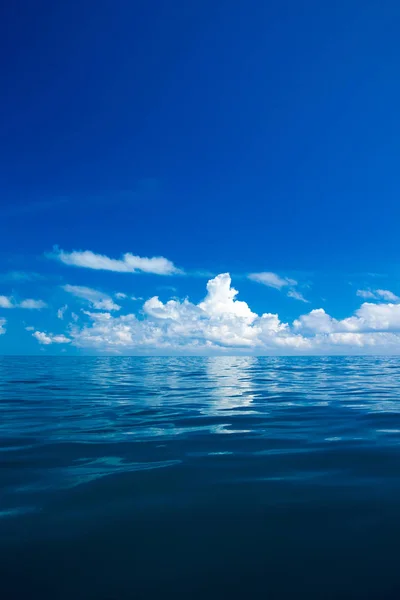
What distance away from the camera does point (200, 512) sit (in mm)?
6355

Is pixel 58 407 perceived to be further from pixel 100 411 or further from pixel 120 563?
pixel 120 563

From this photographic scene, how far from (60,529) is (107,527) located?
2.49 feet

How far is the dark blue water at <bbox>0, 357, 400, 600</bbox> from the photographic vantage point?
4.52 metres

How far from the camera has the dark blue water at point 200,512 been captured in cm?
452

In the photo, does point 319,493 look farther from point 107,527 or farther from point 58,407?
point 58,407

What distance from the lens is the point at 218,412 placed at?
1667cm

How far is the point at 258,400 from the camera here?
68.3ft

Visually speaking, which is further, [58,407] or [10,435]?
[58,407]

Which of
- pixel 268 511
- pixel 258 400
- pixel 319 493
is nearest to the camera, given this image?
pixel 268 511

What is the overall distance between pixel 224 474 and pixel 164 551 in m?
3.25

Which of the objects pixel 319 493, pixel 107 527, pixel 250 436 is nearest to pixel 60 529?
pixel 107 527

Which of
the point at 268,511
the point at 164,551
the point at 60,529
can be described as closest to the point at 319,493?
the point at 268,511

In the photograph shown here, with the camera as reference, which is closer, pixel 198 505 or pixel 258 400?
pixel 198 505

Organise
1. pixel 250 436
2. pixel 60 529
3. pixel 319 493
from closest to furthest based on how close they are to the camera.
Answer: pixel 60 529 → pixel 319 493 → pixel 250 436
